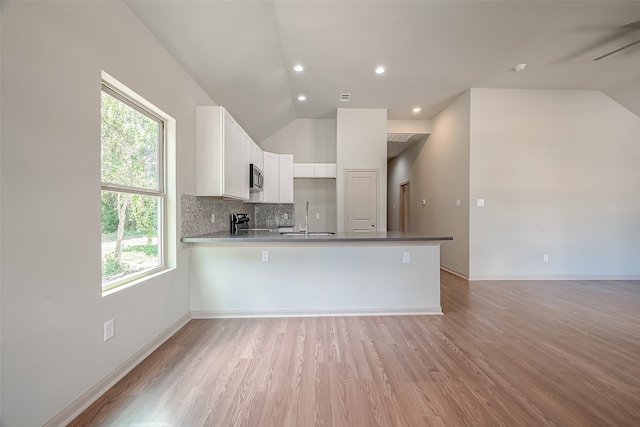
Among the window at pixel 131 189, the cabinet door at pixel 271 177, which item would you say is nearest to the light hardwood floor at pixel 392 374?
the window at pixel 131 189

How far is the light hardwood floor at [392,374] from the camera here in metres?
1.41

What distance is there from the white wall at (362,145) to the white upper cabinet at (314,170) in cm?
28

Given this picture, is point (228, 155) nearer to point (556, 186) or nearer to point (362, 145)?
point (362, 145)

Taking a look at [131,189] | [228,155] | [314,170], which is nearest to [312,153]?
[314,170]

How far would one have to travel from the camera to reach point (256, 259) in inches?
109

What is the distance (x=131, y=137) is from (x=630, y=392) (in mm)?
Result: 3918

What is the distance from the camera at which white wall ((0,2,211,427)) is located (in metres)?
1.10

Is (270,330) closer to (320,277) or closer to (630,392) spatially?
(320,277)

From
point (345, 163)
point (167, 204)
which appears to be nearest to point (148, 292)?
point (167, 204)

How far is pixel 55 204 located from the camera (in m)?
1.29

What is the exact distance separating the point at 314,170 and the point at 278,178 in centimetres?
78

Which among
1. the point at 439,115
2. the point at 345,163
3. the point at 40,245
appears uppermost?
the point at 439,115

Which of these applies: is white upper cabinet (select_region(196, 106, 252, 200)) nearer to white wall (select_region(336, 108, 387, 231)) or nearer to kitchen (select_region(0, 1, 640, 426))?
kitchen (select_region(0, 1, 640, 426))

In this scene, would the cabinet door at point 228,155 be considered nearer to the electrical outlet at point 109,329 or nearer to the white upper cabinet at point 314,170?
the electrical outlet at point 109,329
